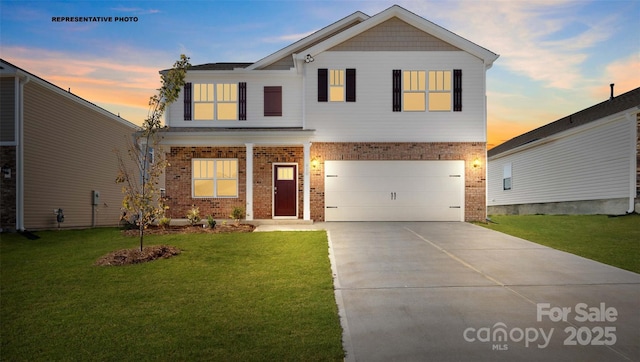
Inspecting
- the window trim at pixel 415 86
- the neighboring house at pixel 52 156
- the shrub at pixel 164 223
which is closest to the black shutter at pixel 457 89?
the window trim at pixel 415 86

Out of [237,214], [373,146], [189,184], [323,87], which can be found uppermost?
[323,87]

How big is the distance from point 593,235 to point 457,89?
6.85m

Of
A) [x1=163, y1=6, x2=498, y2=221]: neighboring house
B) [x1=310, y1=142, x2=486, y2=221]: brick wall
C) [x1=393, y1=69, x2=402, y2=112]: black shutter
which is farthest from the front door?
[x1=393, y1=69, x2=402, y2=112]: black shutter

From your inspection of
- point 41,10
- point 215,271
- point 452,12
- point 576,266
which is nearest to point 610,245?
point 576,266

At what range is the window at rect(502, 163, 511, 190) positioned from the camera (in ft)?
90.7

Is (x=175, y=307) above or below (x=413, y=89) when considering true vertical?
below

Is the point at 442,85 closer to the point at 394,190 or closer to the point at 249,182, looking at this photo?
the point at 394,190

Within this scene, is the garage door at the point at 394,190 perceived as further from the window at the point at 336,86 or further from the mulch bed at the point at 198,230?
the mulch bed at the point at 198,230

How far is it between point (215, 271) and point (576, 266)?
6726 mm

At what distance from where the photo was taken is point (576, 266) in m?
8.30

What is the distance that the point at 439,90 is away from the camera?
16625 millimetres

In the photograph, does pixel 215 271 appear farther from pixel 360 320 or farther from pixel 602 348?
pixel 602 348

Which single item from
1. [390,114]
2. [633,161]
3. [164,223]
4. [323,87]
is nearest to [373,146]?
[390,114]

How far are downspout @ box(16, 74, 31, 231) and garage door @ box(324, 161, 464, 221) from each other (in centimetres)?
1049
